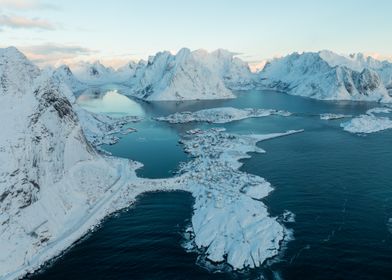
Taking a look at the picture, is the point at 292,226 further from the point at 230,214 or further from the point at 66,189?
the point at 66,189

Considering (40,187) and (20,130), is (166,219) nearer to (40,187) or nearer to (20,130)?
(40,187)

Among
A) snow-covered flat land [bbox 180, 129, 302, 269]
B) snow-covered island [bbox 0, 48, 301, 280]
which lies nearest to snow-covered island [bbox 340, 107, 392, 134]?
snow-covered flat land [bbox 180, 129, 302, 269]

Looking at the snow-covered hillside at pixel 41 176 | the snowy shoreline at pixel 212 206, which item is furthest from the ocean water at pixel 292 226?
the snow-covered hillside at pixel 41 176

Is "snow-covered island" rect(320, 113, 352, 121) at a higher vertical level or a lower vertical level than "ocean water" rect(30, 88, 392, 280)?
higher

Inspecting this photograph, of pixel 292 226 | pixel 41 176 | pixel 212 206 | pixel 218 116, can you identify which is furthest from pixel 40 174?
pixel 218 116

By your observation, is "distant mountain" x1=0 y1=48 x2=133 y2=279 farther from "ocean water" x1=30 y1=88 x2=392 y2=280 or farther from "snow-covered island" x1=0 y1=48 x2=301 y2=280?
"ocean water" x1=30 y1=88 x2=392 y2=280
